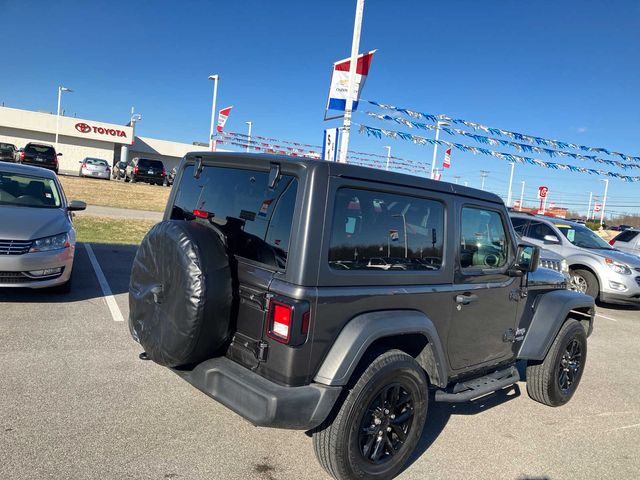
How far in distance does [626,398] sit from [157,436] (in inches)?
177

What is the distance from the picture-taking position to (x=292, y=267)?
2707 mm

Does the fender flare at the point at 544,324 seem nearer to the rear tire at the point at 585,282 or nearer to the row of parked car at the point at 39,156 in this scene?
the rear tire at the point at 585,282

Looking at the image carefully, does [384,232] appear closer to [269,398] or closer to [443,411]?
[269,398]

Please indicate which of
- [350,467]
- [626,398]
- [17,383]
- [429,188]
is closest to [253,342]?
[350,467]

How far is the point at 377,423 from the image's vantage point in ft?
9.96

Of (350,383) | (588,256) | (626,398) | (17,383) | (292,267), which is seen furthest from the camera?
(588,256)

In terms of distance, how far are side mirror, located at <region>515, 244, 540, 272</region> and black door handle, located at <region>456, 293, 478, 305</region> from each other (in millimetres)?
641

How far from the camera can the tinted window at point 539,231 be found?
1053 cm

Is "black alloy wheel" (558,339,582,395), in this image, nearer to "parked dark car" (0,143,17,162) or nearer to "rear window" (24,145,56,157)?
"rear window" (24,145,56,157)

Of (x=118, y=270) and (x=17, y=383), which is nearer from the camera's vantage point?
(x=17, y=383)

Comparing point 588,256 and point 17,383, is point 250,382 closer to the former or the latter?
point 17,383

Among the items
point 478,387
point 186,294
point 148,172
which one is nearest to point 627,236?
point 478,387

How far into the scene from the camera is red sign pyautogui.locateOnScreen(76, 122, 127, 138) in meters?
44.9

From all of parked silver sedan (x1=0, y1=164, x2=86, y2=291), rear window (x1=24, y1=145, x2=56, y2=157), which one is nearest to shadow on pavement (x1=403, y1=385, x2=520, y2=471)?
parked silver sedan (x1=0, y1=164, x2=86, y2=291)
